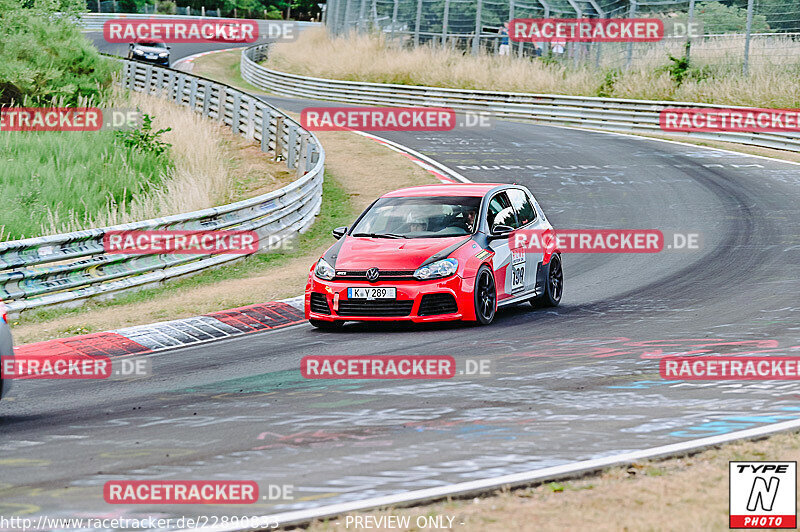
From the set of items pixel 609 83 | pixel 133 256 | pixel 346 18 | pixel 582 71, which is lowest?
pixel 133 256

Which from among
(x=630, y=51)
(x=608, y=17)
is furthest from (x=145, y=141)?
(x=608, y=17)

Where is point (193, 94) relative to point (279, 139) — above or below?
above

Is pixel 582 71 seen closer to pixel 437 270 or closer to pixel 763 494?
pixel 437 270

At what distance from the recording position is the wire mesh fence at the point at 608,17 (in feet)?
105

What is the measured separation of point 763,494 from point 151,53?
172ft

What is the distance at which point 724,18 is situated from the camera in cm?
3344

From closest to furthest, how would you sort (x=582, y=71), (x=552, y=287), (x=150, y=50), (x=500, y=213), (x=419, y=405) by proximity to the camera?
(x=419, y=405) → (x=500, y=213) → (x=552, y=287) → (x=582, y=71) → (x=150, y=50)

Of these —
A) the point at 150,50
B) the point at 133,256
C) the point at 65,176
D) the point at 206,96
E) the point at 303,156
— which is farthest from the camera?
the point at 150,50

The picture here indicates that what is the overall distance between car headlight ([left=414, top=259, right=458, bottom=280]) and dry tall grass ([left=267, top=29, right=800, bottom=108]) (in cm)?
2317

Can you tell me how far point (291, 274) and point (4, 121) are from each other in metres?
16.2

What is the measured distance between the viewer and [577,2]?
38.8 metres

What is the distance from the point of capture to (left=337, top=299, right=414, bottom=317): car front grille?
1088 cm

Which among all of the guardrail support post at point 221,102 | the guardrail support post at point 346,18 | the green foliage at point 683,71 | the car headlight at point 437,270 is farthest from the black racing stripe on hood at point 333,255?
the guardrail support post at point 346,18

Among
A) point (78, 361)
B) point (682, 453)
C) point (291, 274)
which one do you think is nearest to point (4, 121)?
point (291, 274)
